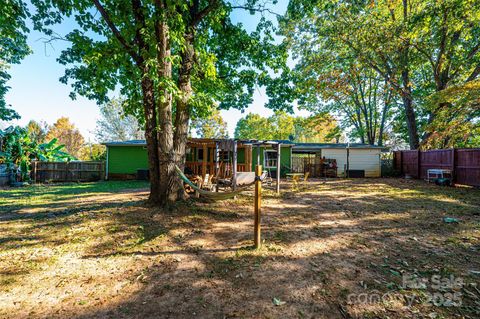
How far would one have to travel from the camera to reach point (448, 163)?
1188cm

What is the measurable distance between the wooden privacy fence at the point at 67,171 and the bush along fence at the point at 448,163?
71.4 feet

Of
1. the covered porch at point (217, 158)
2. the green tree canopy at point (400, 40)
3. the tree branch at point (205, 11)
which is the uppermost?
the green tree canopy at point (400, 40)

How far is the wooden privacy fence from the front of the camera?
13555 mm

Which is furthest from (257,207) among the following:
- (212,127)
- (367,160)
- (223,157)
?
(212,127)

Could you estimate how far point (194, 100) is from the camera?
16.2 feet

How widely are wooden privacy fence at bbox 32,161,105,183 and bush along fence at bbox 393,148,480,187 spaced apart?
21.8 metres

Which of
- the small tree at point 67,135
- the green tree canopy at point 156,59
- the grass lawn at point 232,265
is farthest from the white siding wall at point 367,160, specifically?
the small tree at point 67,135

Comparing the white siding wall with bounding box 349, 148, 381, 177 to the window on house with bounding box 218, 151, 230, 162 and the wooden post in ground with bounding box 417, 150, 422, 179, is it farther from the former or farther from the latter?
the window on house with bounding box 218, 151, 230, 162

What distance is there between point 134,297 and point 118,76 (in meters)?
6.13

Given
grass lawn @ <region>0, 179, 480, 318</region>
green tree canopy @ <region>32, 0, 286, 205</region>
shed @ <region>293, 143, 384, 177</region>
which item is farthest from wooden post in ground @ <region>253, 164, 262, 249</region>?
shed @ <region>293, 143, 384, 177</region>

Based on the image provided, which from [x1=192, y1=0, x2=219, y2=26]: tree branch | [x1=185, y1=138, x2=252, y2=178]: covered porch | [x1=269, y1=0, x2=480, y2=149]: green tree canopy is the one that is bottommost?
[x1=185, y1=138, x2=252, y2=178]: covered porch

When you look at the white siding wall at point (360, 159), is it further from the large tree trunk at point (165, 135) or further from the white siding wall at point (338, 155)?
the large tree trunk at point (165, 135)

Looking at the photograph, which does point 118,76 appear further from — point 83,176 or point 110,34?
point 83,176

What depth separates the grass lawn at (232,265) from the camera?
79.8 inches
